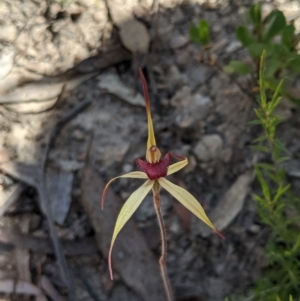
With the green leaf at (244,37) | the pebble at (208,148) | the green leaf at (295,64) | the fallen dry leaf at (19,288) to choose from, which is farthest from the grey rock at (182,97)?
the fallen dry leaf at (19,288)

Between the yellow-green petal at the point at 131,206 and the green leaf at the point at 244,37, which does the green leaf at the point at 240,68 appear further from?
the yellow-green petal at the point at 131,206

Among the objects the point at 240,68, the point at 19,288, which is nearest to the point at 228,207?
the point at 240,68

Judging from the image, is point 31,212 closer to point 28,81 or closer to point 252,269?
point 28,81

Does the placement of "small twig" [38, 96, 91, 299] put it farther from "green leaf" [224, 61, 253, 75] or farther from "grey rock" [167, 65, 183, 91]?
"green leaf" [224, 61, 253, 75]

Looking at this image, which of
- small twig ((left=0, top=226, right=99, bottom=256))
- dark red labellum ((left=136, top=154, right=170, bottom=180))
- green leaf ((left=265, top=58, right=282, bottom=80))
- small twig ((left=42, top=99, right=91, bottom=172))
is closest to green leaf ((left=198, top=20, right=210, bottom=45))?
green leaf ((left=265, top=58, right=282, bottom=80))

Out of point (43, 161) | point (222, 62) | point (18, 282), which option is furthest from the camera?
point (222, 62)

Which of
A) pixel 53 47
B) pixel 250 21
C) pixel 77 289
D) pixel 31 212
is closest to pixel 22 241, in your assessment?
pixel 31 212
